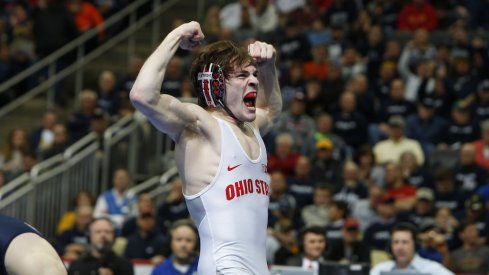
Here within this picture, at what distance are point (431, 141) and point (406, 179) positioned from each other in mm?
1523

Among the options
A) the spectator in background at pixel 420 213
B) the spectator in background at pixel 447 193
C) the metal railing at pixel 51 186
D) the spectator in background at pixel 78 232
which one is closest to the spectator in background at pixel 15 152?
the metal railing at pixel 51 186

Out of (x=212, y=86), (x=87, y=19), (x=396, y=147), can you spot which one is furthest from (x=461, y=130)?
(x=212, y=86)

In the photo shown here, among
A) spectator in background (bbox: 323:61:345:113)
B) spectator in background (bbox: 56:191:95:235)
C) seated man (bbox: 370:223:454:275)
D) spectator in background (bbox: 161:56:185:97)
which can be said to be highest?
spectator in background (bbox: 161:56:185:97)

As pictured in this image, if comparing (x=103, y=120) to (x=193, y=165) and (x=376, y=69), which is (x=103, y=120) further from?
(x=193, y=165)

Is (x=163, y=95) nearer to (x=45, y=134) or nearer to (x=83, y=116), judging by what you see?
(x=83, y=116)

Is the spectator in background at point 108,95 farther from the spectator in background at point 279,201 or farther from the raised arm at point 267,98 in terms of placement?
the raised arm at point 267,98

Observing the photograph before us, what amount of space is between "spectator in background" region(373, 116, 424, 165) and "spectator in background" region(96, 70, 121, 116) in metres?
4.40

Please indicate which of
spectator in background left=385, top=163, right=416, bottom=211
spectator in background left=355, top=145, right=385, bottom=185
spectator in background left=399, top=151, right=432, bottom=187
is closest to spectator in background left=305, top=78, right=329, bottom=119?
spectator in background left=355, top=145, right=385, bottom=185

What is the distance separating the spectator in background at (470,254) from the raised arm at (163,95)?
7377mm

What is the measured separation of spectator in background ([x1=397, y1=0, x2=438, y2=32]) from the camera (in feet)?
68.0

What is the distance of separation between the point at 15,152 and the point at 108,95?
6.25 ft

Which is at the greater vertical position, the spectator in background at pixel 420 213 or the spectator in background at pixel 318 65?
the spectator in background at pixel 318 65

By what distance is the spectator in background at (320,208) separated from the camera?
15.8 meters

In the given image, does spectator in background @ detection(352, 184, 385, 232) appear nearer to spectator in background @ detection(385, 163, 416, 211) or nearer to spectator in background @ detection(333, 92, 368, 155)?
spectator in background @ detection(385, 163, 416, 211)
